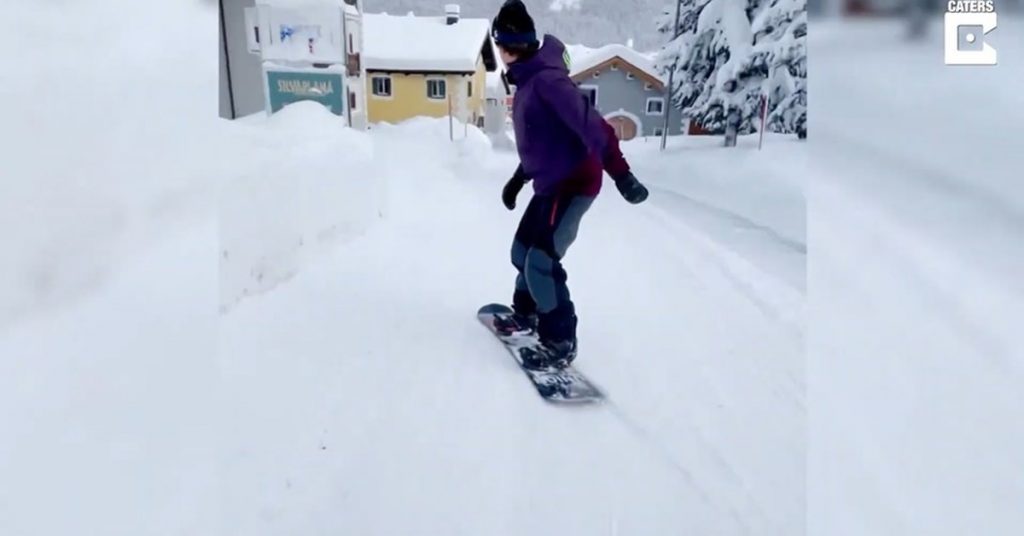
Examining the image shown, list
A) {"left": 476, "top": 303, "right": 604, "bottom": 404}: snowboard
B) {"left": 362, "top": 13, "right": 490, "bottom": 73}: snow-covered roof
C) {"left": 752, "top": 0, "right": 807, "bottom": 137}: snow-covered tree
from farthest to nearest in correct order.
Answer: {"left": 752, "top": 0, "right": 807, "bottom": 137}: snow-covered tree, {"left": 362, "top": 13, "right": 490, "bottom": 73}: snow-covered roof, {"left": 476, "top": 303, "right": 604, "bottom": 404}: snowboard

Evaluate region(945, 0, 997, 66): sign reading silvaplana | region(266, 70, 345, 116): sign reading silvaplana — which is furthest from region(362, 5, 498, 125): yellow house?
region(945, 0, 997, 66): sign reading silvaplana

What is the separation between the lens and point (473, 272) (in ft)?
8.59

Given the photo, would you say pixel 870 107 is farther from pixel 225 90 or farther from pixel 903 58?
pixel 225 90

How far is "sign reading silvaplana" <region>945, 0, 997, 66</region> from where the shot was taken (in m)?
1.83

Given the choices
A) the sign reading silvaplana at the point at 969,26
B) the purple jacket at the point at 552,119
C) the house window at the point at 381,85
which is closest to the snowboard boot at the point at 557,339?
the purple jacket at the point at 552,119

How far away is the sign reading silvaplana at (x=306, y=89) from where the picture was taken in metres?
2.81

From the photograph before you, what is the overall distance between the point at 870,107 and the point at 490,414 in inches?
89.3

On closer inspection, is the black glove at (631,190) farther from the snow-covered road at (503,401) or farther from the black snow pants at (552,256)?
the snow-covered road at (503,401)

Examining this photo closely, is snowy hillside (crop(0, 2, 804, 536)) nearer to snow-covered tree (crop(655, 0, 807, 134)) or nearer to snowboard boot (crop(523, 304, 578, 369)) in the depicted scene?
snowboard boot (crop(523, 304, 578, 369))

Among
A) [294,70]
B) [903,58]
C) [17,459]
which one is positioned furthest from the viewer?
[294,70]

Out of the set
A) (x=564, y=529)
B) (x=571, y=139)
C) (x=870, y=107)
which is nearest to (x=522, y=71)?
(x=571, y=139)

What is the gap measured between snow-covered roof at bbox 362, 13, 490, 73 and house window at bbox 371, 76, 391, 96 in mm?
71

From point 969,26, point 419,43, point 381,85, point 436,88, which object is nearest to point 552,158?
point 969,26

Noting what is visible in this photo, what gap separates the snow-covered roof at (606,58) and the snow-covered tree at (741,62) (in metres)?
0.14
